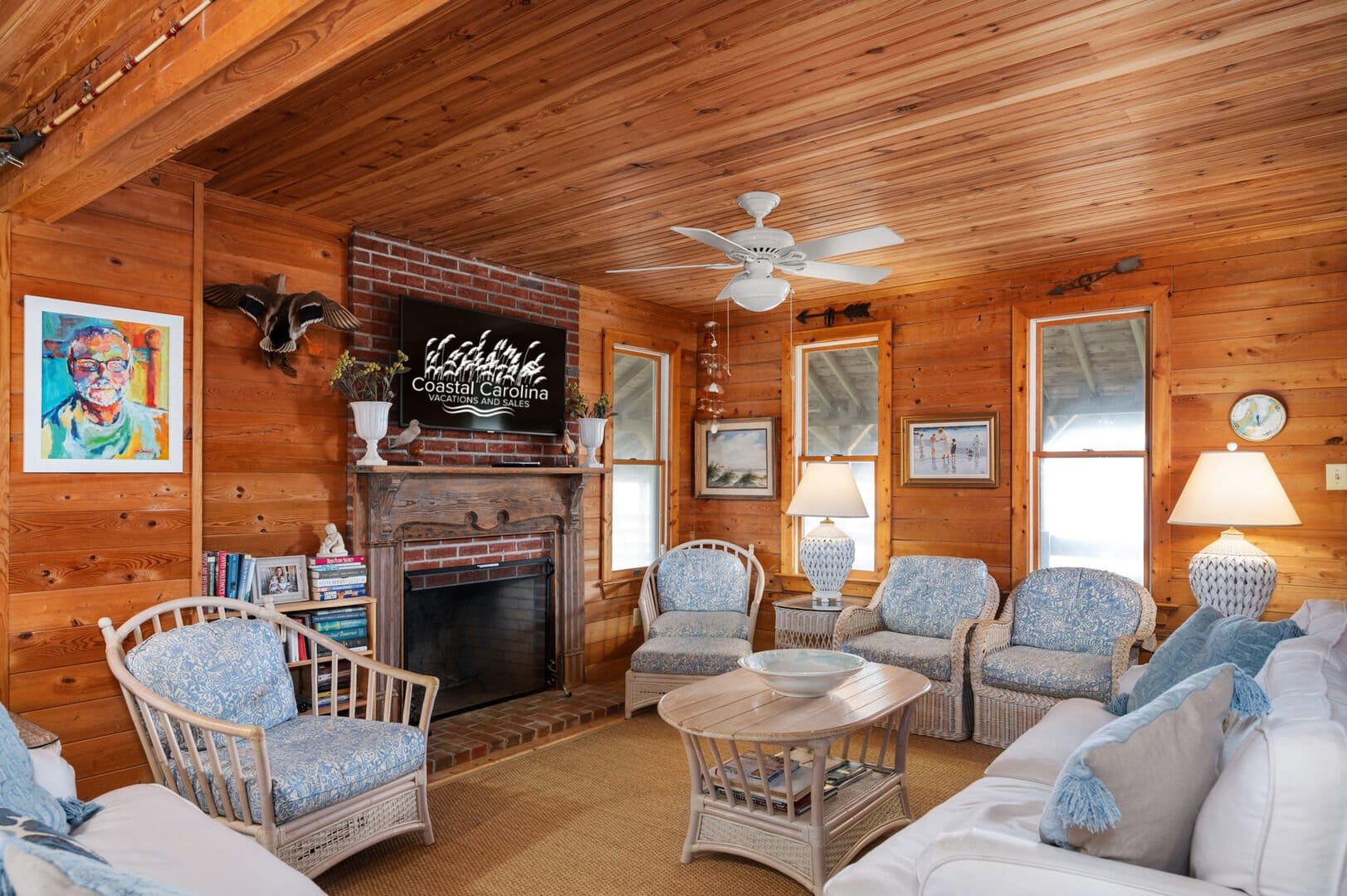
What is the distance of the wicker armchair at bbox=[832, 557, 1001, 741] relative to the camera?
4262 mm

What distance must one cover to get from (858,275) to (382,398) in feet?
7.31

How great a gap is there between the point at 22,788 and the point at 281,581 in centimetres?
168

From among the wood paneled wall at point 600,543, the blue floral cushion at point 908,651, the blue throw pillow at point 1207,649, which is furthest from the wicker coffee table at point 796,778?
the wood paneled wall at point 600,543

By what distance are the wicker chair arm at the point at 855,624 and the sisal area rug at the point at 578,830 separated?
1.98ft

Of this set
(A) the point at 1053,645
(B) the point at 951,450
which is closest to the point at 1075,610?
(A) the point at 1053,645

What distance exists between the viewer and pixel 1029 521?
4922mm

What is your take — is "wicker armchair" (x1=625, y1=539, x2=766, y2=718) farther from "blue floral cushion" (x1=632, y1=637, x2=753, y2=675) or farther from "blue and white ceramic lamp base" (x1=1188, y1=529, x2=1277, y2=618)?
"blue and white ceramic lamp base" (x1=1188, y1=529, x2=1277, y2=618)

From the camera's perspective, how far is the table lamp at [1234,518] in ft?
12.8

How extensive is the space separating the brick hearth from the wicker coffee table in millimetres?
1302

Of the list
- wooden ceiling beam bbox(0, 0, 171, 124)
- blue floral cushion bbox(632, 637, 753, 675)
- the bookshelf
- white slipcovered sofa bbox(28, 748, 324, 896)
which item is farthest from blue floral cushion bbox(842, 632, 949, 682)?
wooden ceiling beam bbox(0, 0, 171, 124)

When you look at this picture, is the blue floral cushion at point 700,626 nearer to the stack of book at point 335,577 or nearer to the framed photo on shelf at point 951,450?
the framed photo on shelf at point 951,450

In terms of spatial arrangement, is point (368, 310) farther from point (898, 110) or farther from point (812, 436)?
point (812, 436)

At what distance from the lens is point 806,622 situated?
489 centimetres

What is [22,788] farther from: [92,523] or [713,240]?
[713,240]
